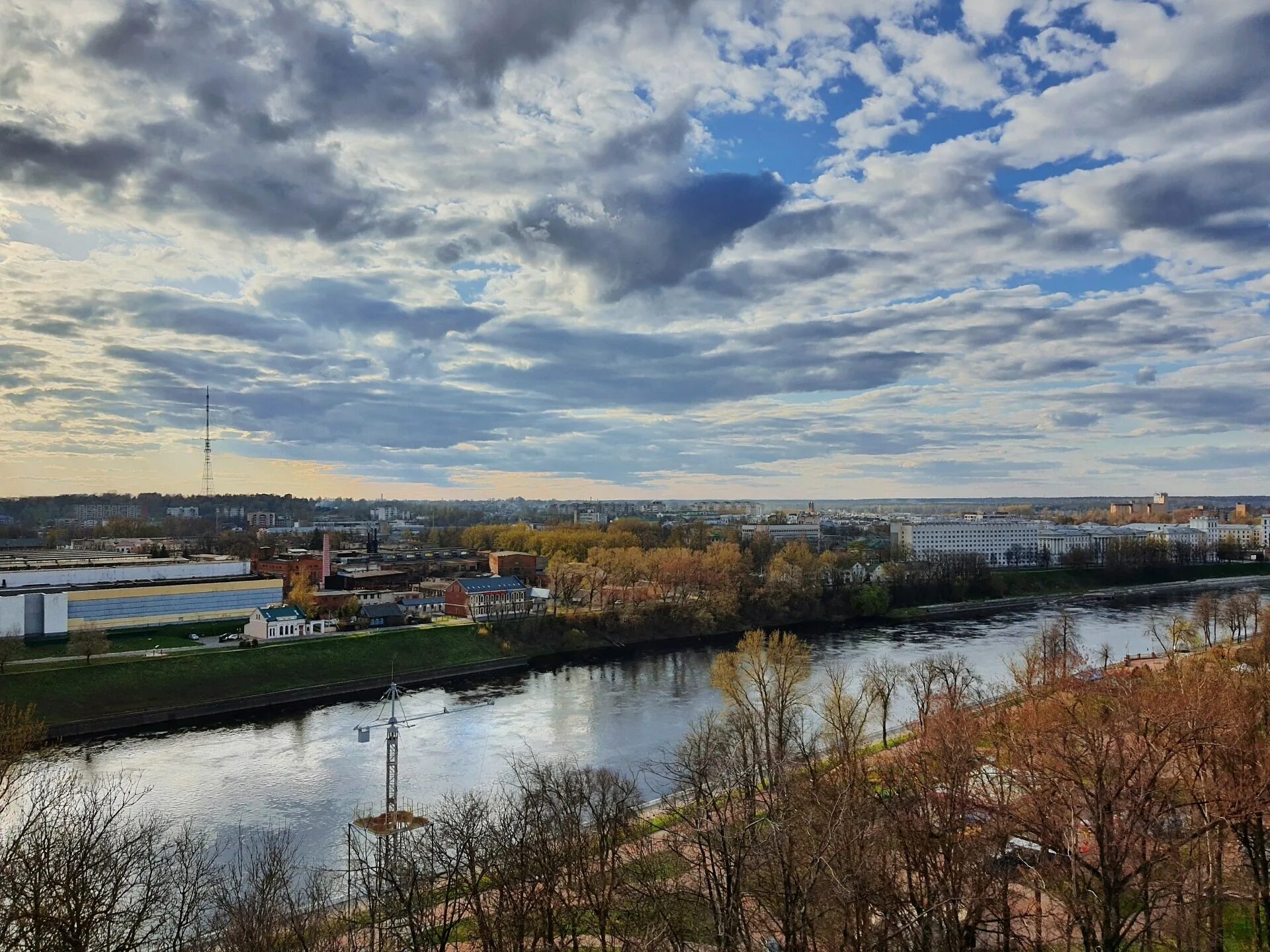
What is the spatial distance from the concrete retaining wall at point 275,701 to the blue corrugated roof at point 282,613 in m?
5.39

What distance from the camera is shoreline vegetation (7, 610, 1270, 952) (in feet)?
24.4

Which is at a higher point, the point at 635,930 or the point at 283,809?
the point at 635,930

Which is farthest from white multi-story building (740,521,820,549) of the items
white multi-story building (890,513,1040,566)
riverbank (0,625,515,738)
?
riverbank (0,625,515,738)

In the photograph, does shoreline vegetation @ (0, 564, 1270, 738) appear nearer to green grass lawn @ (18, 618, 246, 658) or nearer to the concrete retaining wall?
the concrete retaining wall

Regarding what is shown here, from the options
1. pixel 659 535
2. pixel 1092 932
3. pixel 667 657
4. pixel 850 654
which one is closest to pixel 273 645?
pixel 667 657

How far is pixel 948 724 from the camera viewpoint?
473 inches

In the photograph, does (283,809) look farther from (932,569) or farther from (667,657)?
(932,569)

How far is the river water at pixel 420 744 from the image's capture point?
1548 cm

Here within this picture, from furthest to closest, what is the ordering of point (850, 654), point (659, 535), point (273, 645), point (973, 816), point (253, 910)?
1. point (659, 535)
2. point (850, 654)
3. point (273, 645)
4. point (973, 816)
5. point (253, 910)

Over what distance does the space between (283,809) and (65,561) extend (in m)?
33.3

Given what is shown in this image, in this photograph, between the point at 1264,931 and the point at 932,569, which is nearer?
the point at 1264,931

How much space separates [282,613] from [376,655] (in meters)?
4.67

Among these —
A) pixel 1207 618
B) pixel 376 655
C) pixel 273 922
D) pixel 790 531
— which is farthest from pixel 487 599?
pixel 790 531

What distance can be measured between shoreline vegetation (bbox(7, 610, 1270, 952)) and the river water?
128 inches
